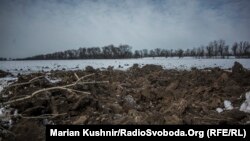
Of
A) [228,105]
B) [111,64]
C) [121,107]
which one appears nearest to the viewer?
[121,107]

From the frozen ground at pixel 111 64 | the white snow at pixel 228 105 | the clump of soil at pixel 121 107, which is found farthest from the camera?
the frozen ground at pixel 111 64

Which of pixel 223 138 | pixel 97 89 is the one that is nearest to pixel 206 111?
pixel 223 138

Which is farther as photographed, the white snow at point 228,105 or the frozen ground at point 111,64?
the frozen ground at point 111,64

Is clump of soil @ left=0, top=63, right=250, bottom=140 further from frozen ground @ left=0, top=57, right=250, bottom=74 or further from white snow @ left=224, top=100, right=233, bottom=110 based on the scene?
frozen ground @ left=0, top=57, right=250, bottom=74

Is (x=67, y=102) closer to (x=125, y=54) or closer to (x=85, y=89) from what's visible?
(x=85, y=89)

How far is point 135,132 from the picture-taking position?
152 inches

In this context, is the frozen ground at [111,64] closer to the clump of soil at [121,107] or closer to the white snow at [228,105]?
Answer: the clump of soil at [121,107]

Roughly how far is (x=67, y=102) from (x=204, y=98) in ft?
10.1

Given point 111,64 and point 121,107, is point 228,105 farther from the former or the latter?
point 111,64

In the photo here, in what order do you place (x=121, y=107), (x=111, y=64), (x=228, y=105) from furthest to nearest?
1. (x=111, y=64)
2. (x=228, y=105)
3. (x=121, y=107)

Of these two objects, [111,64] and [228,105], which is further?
[111,64]

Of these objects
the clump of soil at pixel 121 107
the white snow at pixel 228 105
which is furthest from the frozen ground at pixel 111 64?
the white snow at pixel 228 105

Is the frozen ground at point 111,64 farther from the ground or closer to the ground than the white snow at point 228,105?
farther from the ground

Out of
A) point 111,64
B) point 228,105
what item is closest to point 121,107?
point 228,105
